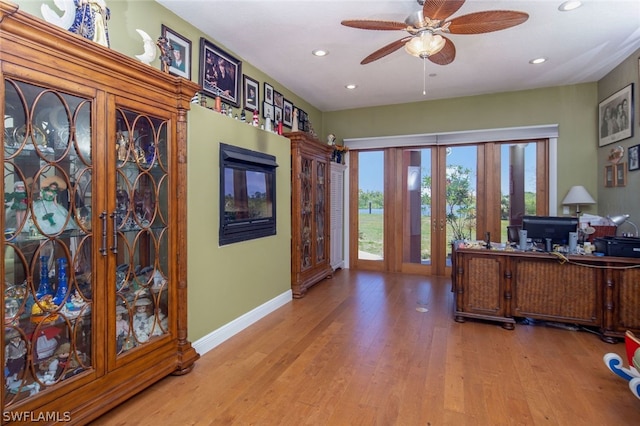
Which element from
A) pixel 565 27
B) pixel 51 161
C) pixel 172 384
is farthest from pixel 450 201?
pixel 51 161

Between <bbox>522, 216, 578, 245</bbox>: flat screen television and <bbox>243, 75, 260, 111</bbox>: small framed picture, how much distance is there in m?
3.39

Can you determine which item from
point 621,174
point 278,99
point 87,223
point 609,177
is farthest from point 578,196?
point 87,223

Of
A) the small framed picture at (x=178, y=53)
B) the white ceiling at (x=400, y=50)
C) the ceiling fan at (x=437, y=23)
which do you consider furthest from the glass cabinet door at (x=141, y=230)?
the ceiling fan at (x=437, y=23)

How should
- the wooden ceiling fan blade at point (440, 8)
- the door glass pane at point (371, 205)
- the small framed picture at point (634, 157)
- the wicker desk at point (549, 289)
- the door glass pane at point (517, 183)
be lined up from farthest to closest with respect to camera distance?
1. the door glass pane at point (371, 205)
2. the door glass pane at point (517, 183)
3. the small framed picture at point (634, 157)
4. the wicker desk at point (549, 289)
5. the wooden ceiling fan blade at point (440, 8)

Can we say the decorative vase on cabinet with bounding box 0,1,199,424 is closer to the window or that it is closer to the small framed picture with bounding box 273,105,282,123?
the window

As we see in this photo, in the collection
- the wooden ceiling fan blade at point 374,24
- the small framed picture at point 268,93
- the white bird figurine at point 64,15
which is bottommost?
the white bird figurine at point 64,15

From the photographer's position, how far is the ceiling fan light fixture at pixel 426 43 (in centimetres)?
251

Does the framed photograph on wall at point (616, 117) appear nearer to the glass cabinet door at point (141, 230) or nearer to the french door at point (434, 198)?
the french door at point (434, 198)

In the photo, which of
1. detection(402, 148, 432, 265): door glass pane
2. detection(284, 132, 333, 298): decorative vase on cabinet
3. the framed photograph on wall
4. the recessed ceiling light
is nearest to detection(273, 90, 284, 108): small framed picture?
detection(284, 132, 333, 298): decorative vase on cabinet

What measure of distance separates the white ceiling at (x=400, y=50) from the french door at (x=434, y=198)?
3.43ft

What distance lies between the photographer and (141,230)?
2.16m

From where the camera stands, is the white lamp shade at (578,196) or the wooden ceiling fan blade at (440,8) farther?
the white lamp shade at (578,196)

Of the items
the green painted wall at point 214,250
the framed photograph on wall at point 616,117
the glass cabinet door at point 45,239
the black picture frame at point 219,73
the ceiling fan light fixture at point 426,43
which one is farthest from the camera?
the framed photograph on wall at point 616,117

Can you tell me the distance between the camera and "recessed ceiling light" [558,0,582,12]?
2.66 m
